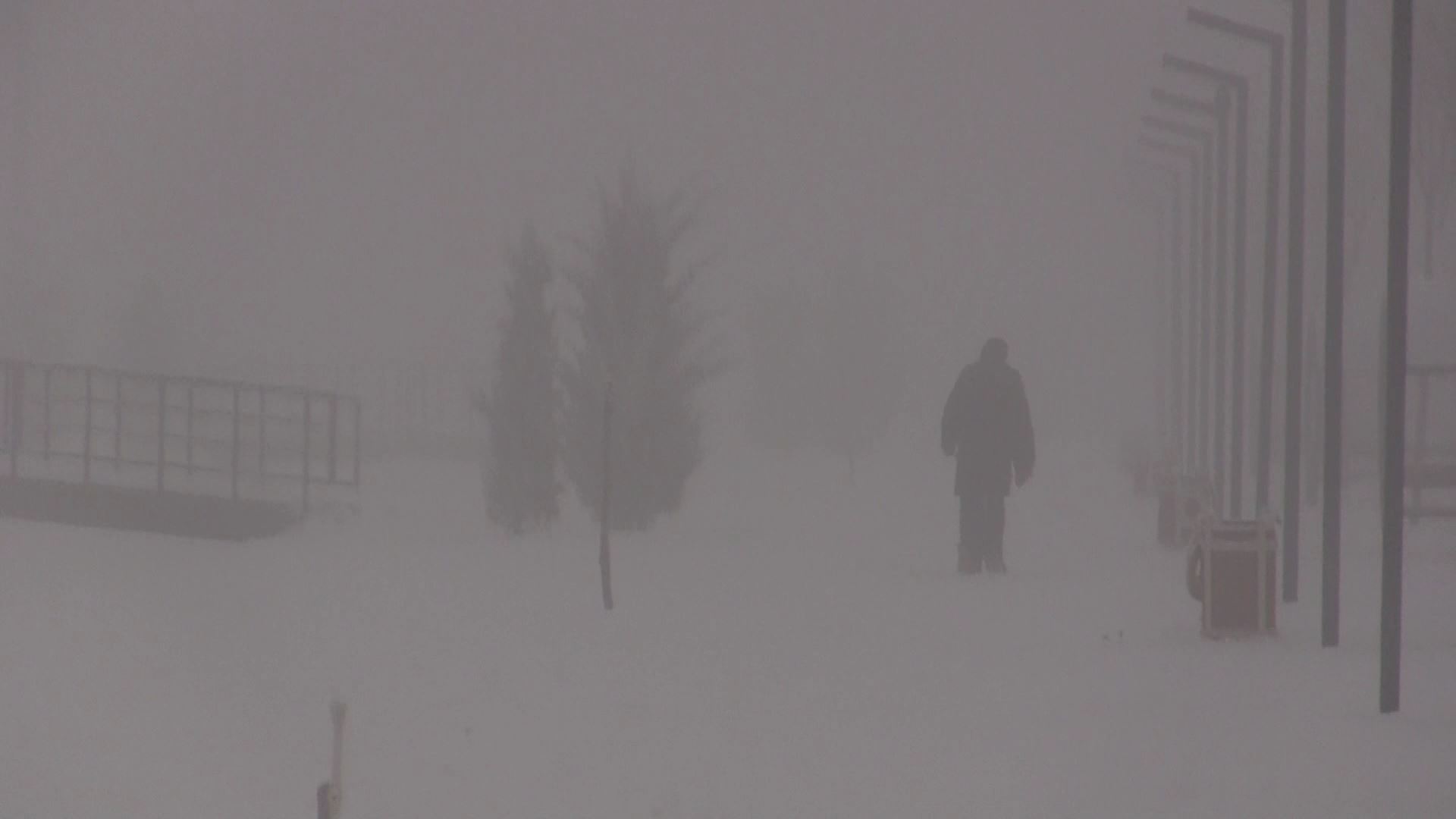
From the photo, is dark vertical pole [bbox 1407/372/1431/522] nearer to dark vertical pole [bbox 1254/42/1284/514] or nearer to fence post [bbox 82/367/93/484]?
dark vertical pole [bbox 1254/42/1284/514]

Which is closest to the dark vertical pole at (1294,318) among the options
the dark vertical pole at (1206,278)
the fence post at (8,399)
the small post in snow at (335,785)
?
the dark vertical pole at (1206,278)

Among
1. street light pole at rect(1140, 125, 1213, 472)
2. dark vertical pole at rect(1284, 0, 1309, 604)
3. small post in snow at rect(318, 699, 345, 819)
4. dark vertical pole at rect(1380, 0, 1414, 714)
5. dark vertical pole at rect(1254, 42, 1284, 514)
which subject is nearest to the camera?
small post in snow at rect(318, 699, 345, 819)

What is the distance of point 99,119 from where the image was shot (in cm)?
11706

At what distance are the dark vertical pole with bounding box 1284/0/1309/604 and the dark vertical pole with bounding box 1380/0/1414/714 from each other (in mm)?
3818

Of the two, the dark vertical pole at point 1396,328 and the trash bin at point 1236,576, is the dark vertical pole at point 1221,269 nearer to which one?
the trash bin at point 1236,576

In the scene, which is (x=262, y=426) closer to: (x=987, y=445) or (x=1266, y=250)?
(x=987, y=445)

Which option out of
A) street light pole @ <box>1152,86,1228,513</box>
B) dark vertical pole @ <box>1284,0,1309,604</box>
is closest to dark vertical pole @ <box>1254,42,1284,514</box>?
dark vertical pole @ <box>1284,0,1309,604</box>

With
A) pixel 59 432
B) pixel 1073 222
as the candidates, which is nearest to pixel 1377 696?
pixel 59 432

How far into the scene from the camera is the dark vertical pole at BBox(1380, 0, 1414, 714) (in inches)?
384

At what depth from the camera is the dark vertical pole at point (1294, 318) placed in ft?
46.4

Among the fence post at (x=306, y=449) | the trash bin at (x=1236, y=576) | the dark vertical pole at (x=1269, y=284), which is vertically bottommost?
the trash bin at (x=1236, y=576)

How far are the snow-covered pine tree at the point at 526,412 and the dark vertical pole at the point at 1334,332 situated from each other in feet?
34.3

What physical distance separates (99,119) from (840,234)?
4083 cm

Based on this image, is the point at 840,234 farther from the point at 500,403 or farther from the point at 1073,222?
the point at 500,403
